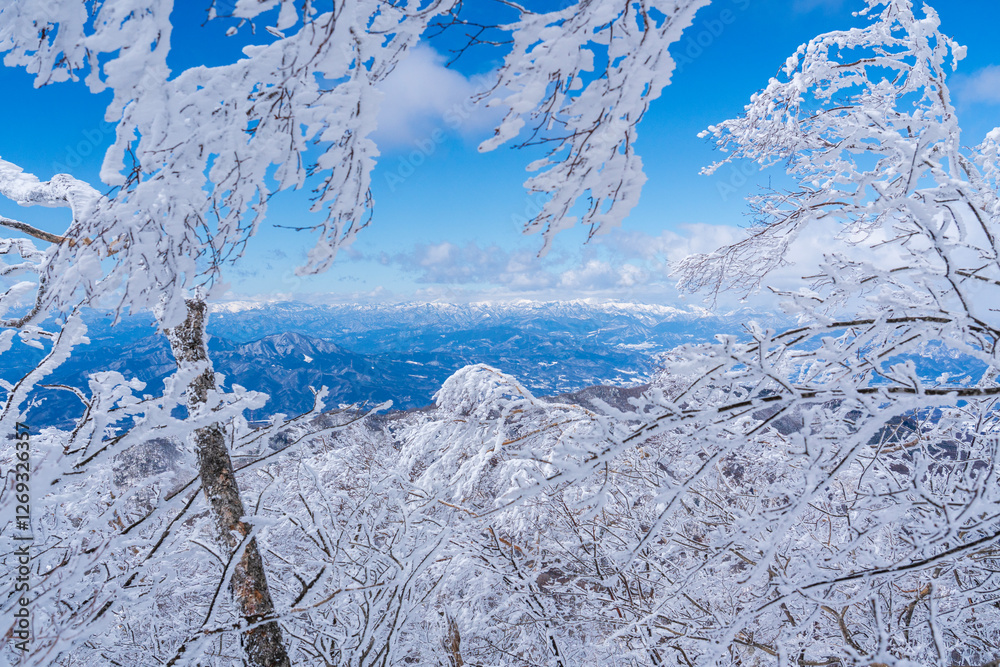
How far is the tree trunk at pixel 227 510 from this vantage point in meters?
2.38

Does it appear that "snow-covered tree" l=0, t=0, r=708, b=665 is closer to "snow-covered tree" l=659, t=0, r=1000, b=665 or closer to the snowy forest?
the snowy forest

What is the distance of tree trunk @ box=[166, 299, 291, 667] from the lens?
2.38 meters

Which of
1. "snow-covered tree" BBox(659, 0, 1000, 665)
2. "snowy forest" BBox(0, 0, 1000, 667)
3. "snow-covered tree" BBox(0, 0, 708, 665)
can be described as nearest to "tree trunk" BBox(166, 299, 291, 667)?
"snowy forest" BBox(0, 0, 1000, 667)

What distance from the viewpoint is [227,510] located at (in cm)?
244

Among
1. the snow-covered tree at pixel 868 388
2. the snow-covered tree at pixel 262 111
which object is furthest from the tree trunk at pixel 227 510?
the snow-covered tree at pixel 868 388

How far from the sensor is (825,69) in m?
3.77

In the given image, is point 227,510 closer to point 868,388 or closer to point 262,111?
point 262,111

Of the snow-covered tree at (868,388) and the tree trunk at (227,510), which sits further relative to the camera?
the tree trunk at (227,510)

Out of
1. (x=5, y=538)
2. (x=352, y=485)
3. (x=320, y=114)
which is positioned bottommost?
(x=352, y=485)

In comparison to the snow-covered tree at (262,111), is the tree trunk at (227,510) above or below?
below

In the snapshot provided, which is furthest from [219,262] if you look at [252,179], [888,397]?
[888,397]

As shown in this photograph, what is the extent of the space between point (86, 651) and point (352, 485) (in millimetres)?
3629

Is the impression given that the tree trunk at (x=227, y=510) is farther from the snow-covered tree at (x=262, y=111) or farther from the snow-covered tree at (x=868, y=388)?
the snow-covered tree at (x=868, y=388)

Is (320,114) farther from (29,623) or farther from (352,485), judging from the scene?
(352,485)
